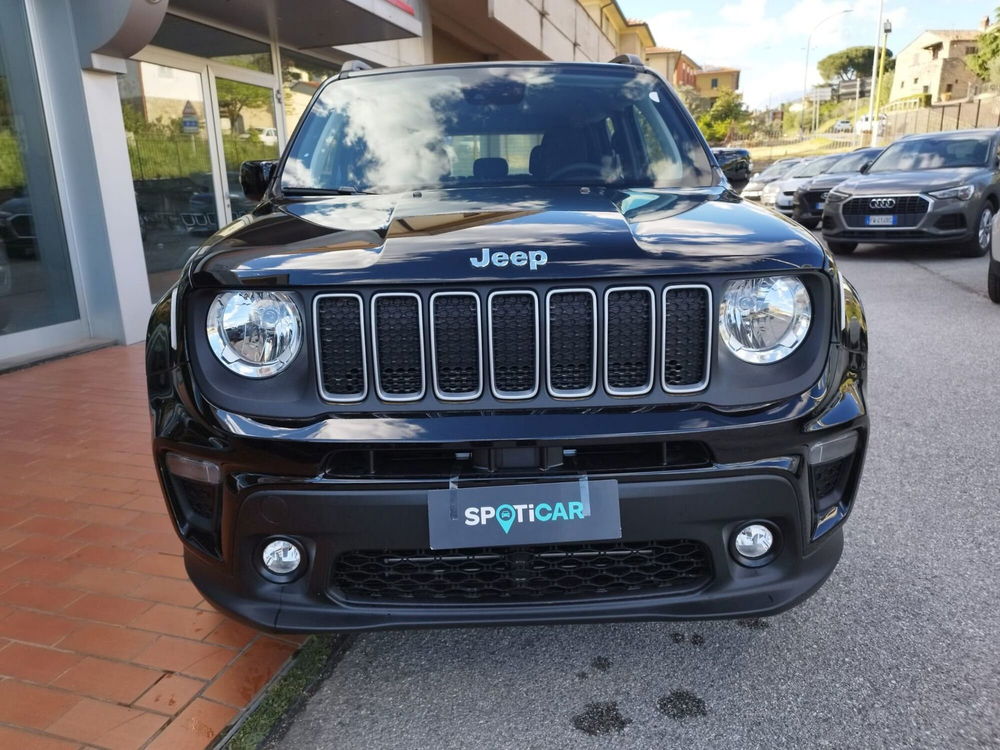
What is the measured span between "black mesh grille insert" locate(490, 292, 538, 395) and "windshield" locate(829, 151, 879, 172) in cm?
1457

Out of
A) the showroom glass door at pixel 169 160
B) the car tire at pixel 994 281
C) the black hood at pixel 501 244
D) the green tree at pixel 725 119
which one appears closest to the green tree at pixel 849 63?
the green tree at pixel 725 119

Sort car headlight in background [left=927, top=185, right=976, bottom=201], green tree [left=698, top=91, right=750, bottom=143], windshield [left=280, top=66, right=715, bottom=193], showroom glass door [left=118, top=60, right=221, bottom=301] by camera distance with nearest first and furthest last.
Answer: windshield [left=280, top=66, right=715, bottom=193] < showroom glass door [left=118, top=60, right=221, bottom=301] < car headlight in background [left=927, top=185, right=976, bottom=201] < green tree [left=698, top=91, right=750, bottom=143]

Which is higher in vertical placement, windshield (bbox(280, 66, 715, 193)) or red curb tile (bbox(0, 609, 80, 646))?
windshield (bbox(280, 66, 715, 193))

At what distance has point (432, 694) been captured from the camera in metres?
2.18

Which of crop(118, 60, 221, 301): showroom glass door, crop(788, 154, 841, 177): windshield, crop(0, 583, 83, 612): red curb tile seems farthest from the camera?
crop(788, 154, 841, 177): windshield

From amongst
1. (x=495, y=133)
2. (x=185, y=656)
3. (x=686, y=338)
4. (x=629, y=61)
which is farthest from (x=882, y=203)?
(x=185, y=656)

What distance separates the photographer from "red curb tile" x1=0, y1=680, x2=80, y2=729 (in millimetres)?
2090

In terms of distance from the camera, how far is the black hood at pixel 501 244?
1762 mm

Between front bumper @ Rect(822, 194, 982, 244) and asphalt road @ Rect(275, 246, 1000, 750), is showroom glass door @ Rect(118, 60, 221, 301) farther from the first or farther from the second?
front bumper @ Rect(822, 194, 982, 244)

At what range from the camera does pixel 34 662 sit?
2.34 metres

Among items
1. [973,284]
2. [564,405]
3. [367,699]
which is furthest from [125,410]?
[973,284]

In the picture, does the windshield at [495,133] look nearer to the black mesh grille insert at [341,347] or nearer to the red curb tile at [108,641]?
the black mesh grille insert at [341,347]

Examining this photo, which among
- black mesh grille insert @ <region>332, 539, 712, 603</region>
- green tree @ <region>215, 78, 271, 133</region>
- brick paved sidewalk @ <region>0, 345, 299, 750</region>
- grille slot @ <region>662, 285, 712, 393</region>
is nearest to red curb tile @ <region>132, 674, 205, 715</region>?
brick paved sidewalk @ <region>0, 345, 299, 750</region>

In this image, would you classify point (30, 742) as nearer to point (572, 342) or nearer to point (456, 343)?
point (456, 343)
